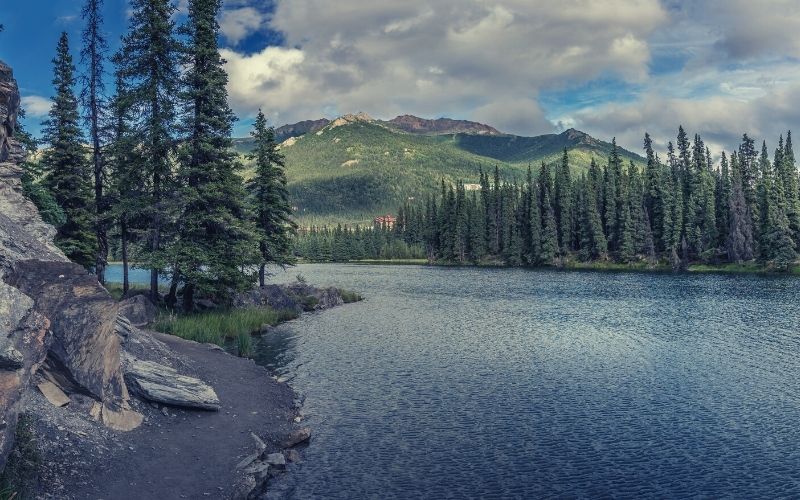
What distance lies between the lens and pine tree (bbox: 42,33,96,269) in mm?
44156

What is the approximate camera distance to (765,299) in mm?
60688

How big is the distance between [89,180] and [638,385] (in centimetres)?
4699

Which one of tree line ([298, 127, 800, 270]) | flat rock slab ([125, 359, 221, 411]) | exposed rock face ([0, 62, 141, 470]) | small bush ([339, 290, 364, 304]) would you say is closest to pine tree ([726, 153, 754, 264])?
tree line ([298, 127, 800, 270])

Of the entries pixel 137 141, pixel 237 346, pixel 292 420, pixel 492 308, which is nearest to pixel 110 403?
pixel 292 420

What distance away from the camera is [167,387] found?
19359 millimetres

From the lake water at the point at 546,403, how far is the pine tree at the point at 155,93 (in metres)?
12.4

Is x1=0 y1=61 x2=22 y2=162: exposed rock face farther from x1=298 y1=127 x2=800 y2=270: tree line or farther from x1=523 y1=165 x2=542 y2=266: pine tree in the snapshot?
x1=523 y1=165 x2=542 y2=266: pine tree

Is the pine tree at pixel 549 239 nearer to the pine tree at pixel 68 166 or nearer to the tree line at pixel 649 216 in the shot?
the tree line at pixel 649 216

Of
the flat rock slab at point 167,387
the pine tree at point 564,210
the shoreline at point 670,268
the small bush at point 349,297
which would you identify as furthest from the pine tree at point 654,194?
the flat rock slab at point 167,387

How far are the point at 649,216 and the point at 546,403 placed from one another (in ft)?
382

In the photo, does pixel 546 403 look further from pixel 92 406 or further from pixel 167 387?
pixel 92 406

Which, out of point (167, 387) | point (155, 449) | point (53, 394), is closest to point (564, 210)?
point (167, 387)

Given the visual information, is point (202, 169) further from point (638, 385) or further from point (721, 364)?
point (721, 364)

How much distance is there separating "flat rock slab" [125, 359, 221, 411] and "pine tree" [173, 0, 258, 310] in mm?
17348
